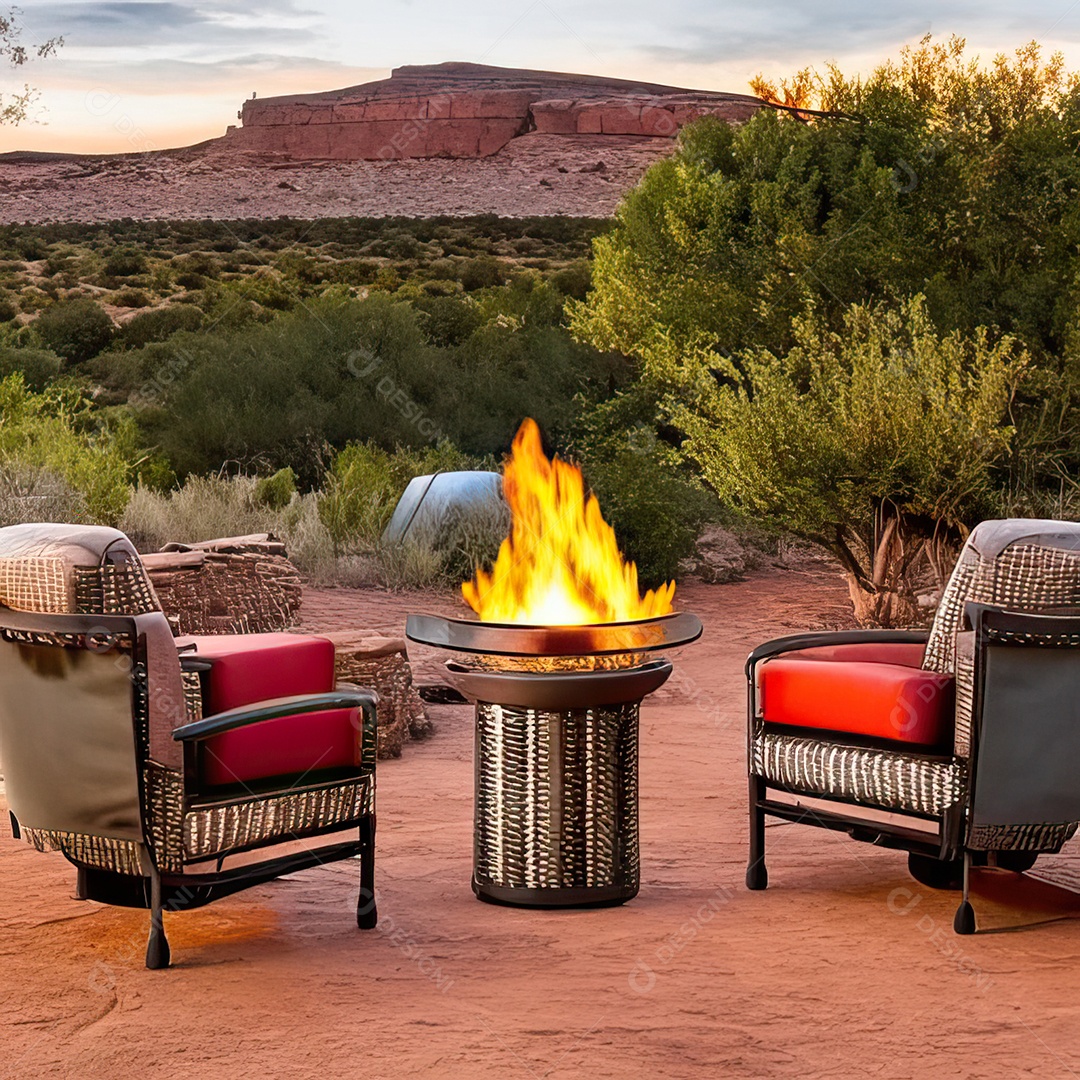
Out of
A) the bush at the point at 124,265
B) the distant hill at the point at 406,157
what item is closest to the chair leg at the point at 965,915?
the bush at the point at 124,265

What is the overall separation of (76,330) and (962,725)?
26.8 m

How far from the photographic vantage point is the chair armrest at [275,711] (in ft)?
11.9

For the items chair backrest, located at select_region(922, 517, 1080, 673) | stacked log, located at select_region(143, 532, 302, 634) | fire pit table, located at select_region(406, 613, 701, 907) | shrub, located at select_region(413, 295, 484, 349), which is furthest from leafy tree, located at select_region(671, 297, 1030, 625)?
shrub, located at select_region(413, 295, 484, 349)

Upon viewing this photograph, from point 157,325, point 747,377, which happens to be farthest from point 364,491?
point 157,325

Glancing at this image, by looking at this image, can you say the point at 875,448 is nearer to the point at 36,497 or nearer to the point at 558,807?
the point at 36,497

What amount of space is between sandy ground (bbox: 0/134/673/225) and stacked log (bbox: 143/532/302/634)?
34329mm

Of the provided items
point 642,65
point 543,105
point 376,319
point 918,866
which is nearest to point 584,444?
point 376,319

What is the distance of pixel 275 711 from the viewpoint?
3.74m

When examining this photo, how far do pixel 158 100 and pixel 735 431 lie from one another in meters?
26.1

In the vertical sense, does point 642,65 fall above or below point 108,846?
above

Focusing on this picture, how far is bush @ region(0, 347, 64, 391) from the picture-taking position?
23.4 meters

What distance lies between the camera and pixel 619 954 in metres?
3.74

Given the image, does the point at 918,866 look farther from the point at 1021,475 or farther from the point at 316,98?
the point at 316,98

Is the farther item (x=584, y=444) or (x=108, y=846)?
(x=584, y=444)
